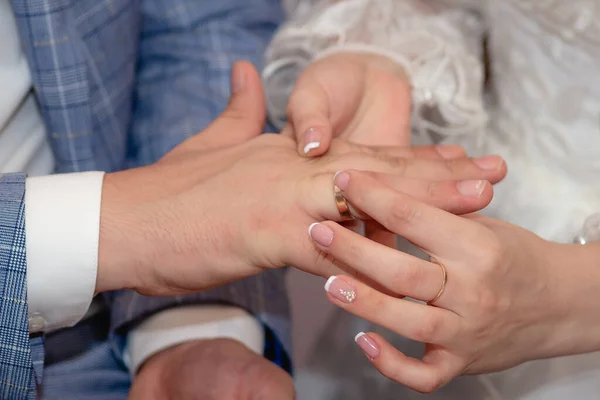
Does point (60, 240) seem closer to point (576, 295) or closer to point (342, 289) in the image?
point (342, 289)

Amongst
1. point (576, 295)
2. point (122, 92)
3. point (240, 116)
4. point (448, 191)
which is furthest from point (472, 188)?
point (122, 92)

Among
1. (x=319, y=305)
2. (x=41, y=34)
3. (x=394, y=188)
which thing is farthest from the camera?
(x=319, y=305)

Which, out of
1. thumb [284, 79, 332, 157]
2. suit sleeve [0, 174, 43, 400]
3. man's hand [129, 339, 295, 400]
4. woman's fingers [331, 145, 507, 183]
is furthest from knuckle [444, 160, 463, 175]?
suit sleeve [0, 174, 43, 400]

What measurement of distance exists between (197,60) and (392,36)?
0.25m

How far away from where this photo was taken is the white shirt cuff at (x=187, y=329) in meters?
0.57

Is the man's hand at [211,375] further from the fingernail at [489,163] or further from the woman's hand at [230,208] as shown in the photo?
the fingernail at [489,163]

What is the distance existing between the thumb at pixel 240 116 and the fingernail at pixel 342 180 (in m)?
0.15

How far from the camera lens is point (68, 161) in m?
0.61

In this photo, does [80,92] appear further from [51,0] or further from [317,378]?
[317,378]

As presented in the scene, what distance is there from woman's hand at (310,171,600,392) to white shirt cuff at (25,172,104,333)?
183 mm

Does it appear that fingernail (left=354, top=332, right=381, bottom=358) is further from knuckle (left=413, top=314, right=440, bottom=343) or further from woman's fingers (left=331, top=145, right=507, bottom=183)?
woman's fingers (left=331, top=145, right=507, bottom=183)

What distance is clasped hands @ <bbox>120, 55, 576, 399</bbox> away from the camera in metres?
0.41

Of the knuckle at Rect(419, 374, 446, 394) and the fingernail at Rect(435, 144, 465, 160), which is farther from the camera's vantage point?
the fingernail at Rect(435, 144, 465, 160)

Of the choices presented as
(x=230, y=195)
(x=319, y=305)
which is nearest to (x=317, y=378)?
(x=319, y=305)
